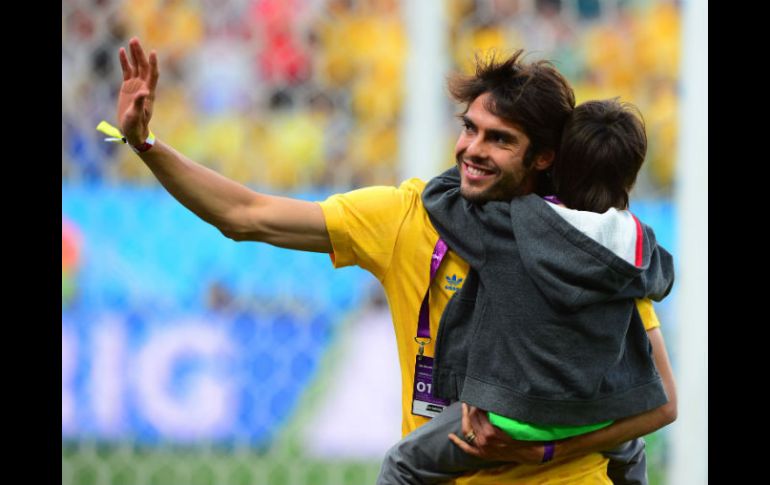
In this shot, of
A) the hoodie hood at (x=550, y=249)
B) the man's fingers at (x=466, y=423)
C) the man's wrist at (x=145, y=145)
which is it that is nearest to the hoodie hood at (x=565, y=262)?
the hoodie hood at (x=550, y=249)

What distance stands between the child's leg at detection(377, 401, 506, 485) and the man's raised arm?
371 millimetres

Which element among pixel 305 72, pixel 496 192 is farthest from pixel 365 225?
pixel 305 72

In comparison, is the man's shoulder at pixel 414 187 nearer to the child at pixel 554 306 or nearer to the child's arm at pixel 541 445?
the child at pixel 554 306

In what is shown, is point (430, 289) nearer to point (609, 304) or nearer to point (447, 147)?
point (609, 304)

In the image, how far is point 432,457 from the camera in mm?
1737

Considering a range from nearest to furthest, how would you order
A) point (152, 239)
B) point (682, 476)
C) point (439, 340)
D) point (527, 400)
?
point (527, 400) → point (439, 340) → point (682, 476) → point (152, 239)

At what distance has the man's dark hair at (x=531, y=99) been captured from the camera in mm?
1800

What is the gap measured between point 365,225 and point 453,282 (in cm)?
19

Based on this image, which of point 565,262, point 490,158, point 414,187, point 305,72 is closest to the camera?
point 565,262

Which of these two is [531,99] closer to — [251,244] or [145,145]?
[145,145]

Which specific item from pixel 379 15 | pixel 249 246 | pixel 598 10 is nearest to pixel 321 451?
pixel 249 246

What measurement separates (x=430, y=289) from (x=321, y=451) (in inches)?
74.5

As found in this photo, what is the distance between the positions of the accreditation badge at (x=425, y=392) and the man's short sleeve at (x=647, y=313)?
0.39 metres

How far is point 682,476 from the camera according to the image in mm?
3289
